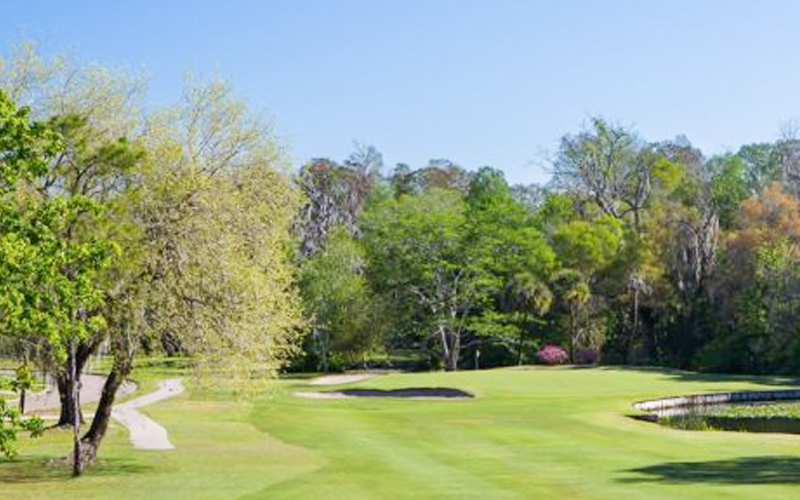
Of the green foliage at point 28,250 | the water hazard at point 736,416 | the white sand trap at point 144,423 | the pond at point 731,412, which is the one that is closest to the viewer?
the green foliage at point 28,250

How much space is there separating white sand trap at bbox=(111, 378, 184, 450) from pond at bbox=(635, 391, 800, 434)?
726 inches

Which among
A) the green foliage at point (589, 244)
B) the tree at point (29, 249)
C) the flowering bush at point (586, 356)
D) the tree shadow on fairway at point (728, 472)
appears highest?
the green foliage at point (589, 244)

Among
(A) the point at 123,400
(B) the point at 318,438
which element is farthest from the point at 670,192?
(B) the point at 318,438

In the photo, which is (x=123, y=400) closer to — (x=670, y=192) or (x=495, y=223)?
(x=495, y=223)

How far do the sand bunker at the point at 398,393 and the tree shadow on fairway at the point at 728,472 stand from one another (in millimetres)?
26140

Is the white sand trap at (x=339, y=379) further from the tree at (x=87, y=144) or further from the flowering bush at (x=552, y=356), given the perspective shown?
the tree at (x=87, y=144)

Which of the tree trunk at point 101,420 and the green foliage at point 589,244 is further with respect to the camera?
the green foliage at point 589,244

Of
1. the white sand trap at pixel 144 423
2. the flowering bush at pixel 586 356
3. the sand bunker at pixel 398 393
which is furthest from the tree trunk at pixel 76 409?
the flowering bush at pixel 586 356

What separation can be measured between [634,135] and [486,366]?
77.8 ft

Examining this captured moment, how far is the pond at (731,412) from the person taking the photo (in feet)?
128

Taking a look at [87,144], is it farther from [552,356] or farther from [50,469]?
[552,356]

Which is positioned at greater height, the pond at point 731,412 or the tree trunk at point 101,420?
the tree trunk at point 101,420

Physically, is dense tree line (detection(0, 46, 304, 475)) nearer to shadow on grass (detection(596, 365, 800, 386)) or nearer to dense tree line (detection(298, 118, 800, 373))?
shadow on grass (detection(596, 365, 800, 386))

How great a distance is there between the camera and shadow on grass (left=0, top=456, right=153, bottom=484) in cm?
2217
